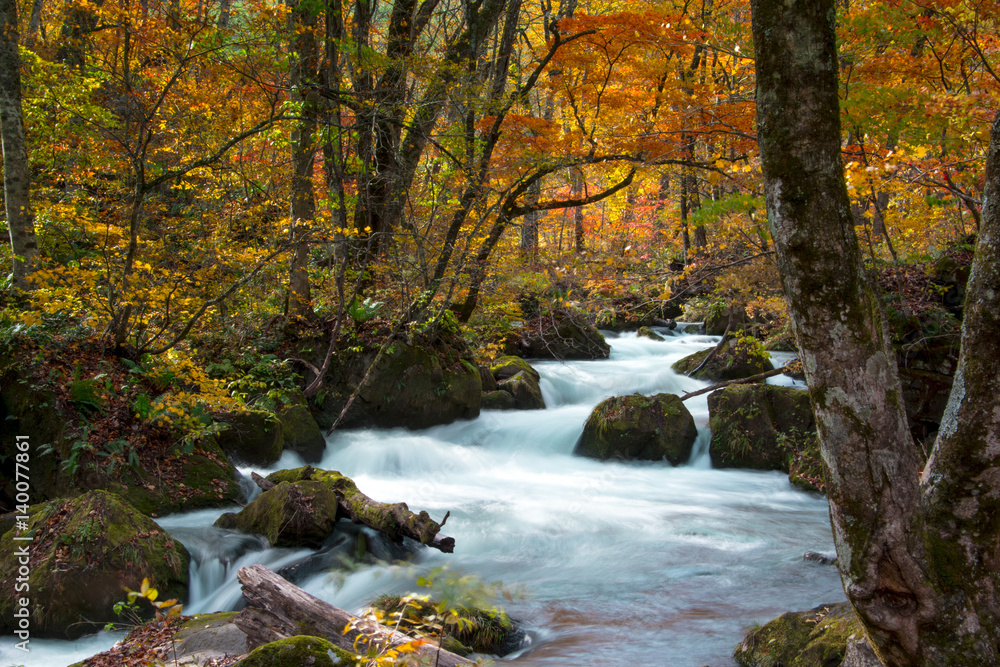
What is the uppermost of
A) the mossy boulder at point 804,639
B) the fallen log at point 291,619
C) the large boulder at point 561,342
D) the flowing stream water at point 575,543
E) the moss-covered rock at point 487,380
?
the large boulder at point 561,342

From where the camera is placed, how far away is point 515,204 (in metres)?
9.53

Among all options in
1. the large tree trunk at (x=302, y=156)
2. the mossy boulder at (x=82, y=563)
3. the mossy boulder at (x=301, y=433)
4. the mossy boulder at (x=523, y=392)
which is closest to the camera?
the mossy boulder at (x=82, y=563)

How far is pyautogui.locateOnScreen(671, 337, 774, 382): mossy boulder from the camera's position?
37.2 feet

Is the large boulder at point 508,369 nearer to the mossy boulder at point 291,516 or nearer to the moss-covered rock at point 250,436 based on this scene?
the moss-covered rock at point 250,436

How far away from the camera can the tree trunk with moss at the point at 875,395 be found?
2070 mm

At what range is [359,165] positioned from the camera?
8117 millimetres

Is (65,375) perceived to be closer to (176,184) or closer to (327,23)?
(176,184)

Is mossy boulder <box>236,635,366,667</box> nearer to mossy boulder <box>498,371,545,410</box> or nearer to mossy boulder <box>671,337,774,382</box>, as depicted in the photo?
mossy boulder <box>498,371,545,410</box>

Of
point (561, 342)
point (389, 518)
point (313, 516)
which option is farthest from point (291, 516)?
point (561, 342)

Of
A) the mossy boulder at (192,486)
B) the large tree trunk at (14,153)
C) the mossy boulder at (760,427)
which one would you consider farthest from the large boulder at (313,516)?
the mossy boulder at (760,427)

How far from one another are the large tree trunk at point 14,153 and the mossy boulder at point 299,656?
578cm

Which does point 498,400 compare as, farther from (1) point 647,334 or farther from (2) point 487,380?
(1) point 647,334

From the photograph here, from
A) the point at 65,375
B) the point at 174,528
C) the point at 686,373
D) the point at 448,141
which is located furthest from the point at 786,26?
the point at 686,373

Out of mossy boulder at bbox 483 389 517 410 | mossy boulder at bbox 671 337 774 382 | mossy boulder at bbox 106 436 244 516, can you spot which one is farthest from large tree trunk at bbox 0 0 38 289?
mossy boulder at bbox 671 337 774 382
